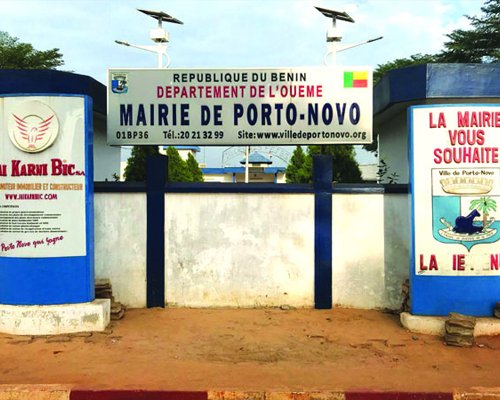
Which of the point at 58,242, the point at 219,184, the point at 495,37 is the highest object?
the point at 495,37

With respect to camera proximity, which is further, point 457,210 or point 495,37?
point 495,37

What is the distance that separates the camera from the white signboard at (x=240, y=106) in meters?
7.92

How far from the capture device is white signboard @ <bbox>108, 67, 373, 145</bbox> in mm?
7922

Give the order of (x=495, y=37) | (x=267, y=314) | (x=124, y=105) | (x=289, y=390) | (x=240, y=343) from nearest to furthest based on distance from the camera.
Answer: (x=289, y=390), (x=240, y=343), (x=267, y=314), (x=124, y=105), (x=495, y=37)

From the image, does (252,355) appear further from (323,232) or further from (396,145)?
(396,145)

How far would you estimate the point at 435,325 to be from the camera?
6602mm

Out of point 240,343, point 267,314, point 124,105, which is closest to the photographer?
point 240,343

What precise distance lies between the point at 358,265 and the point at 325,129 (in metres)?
2.24

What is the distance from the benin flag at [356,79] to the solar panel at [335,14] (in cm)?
177

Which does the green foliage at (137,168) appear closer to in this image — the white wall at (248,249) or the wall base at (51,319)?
the white wall at (248,249)

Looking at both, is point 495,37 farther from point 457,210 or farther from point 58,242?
point 58,242

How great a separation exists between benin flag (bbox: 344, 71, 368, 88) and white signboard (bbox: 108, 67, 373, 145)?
2cm

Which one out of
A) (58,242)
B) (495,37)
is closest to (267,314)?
(58,242)

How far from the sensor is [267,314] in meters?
7.54
